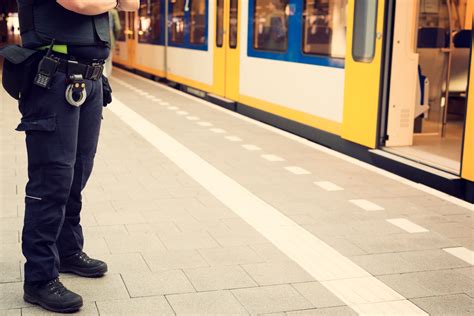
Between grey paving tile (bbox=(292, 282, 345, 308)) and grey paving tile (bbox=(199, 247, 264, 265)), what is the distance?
405mm

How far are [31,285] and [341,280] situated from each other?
1.50 metres

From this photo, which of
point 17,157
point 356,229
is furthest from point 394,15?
point 17,157

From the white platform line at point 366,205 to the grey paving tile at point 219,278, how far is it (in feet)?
5.05

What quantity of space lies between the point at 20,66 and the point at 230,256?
1.53m

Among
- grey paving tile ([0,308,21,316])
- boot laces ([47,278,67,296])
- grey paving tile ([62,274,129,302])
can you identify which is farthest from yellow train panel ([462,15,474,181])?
grey paving tile ([0,308,21,316])

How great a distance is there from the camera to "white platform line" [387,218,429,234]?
427 cm

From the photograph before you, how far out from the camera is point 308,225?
14.2 ft

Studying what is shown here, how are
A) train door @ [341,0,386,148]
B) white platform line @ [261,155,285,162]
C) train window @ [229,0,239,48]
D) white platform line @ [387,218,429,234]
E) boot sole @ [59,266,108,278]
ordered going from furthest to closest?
1. train window @ [229,0,239,48]
2. white platform line @ [261,155,285,162]
3. train door @ [341,0,386,148]
4. white platform line @ [387,218,429,234]
5. boot sole @ [59,266,108,278]

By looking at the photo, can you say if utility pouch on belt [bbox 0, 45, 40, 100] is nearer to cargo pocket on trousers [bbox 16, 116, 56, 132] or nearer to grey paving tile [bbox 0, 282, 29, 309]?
cargo pocket on trousers [bbox 16, 116, 56, 132]

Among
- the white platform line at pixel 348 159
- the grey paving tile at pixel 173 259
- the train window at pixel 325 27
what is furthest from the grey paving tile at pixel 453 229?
the train window at pixel 325 27

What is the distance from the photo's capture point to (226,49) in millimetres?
10312

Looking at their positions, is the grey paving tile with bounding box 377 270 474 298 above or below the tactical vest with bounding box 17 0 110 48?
below

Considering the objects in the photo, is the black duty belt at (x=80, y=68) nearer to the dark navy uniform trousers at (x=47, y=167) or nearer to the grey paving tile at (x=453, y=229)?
the dark navy uniform trousers at (x=47, y=167)

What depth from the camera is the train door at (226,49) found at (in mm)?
9883
